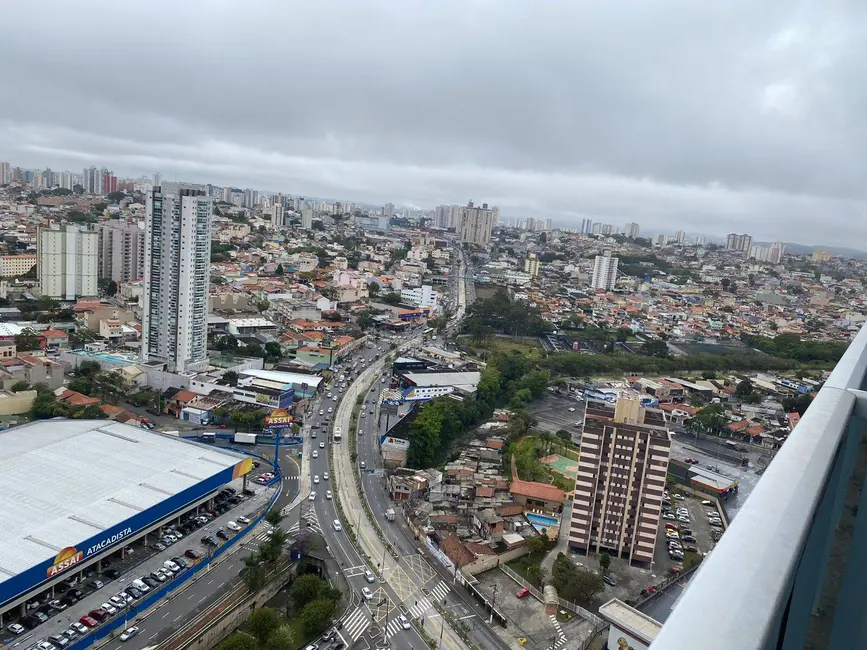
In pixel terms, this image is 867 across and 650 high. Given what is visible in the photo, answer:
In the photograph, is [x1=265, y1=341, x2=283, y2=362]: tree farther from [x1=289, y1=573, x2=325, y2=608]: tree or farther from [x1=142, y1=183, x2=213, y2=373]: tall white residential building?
[x1=289, y1=573, x2=325, y2=608]: tree

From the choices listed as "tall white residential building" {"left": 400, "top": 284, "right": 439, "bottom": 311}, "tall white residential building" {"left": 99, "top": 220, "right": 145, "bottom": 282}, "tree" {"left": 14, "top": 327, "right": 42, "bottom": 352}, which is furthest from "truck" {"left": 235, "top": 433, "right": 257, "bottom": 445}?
"tall white residential building" {"left": 400, "top": 284, "right": 439, "bottom": 311}

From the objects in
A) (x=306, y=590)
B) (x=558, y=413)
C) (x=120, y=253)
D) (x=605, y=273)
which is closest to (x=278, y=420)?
(x=306, y=590)

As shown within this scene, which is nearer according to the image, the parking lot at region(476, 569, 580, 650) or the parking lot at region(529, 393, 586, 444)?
the parking lot at region(476, 569, 580, 650)

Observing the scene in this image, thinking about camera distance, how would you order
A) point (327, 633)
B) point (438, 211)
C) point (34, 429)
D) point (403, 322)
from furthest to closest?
point (438, 211) < point (403, 322) < point (34, 429) < point (327, 633)

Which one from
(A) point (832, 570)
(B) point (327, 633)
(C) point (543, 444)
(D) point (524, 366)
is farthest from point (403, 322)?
(A) point (832, 570)

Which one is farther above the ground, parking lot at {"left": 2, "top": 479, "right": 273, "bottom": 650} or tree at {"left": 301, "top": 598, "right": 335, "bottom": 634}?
tree at {"left": 301, "top": 598, "right": 335, "bottom": 634}

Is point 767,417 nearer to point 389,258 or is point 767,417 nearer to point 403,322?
point 403,322

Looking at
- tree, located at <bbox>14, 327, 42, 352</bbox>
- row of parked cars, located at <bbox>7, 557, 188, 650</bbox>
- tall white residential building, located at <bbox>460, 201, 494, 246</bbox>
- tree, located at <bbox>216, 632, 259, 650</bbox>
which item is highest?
tall white residential building, located at <bbox>460, 201, 494, 246</bbox>
